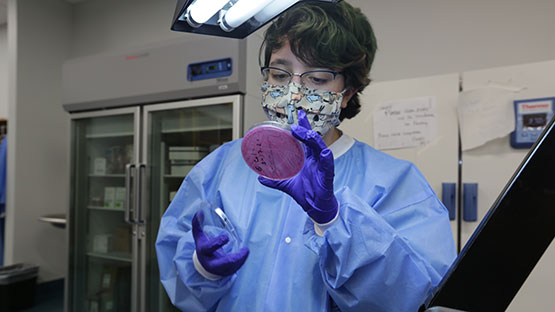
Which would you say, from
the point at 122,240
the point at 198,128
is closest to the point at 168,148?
the point at 198,128

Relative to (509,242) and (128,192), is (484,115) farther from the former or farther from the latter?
(128,192)

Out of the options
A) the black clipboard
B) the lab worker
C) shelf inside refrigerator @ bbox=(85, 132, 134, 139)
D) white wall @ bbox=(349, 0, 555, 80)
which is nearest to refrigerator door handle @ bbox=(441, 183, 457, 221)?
the lab worker

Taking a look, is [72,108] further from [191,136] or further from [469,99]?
[469,99]

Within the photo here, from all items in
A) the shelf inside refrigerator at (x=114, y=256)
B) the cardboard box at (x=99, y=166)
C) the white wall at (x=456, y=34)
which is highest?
the white wall at (x=456, y=34)

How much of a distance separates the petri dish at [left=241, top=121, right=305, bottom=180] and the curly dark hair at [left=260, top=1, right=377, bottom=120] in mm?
303

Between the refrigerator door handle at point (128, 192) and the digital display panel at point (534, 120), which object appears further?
the refrigerator door handle at point (128, 192)

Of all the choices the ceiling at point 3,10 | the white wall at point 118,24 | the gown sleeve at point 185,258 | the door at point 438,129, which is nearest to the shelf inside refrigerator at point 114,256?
the gown sleeve at point 185,258

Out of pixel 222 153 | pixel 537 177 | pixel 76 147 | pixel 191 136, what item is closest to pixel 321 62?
pixel 222 153

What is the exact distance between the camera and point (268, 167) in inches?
30.6

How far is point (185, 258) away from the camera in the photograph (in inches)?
38.2

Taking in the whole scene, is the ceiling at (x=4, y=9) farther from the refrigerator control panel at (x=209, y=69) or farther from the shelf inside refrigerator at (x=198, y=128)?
the refrigerator control panel at (x=209, y=69)

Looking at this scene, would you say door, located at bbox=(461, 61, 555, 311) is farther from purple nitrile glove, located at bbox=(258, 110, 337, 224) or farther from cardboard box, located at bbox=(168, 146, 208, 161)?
cardboard box, located at bbox=(168, 146, 208, 161)

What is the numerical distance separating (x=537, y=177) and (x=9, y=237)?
3896 millimetres

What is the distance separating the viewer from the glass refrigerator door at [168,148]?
2.13 m
